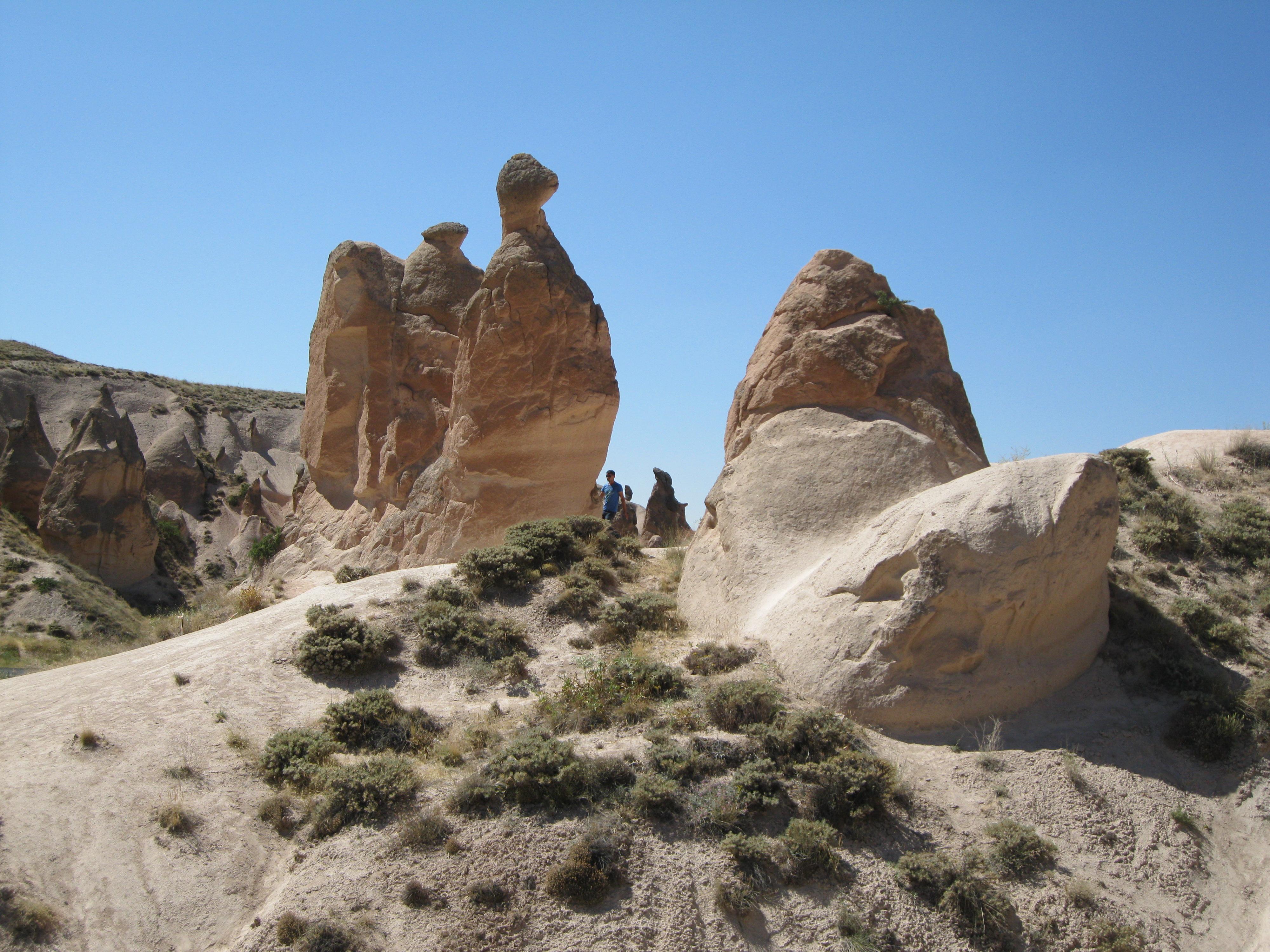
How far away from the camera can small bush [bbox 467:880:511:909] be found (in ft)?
20.1

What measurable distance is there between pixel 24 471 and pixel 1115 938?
34382mm

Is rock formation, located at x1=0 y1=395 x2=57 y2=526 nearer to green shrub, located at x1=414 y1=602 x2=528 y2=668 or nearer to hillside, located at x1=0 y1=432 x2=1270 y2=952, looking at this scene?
hillside, located at x1=0 y1=432 x2=1270 y2=952

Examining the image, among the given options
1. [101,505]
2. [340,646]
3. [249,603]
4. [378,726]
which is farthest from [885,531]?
[101,505]

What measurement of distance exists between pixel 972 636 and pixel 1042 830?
1670 mm

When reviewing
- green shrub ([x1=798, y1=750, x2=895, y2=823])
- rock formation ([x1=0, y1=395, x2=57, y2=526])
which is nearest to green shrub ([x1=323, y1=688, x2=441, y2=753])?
green shrub ([x1=798, y1=750, x2=895, y2=823])

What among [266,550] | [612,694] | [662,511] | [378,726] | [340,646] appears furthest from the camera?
[662,511]

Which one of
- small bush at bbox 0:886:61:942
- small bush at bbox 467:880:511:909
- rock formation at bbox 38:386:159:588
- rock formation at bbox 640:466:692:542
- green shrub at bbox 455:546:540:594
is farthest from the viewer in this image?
rock formation at bbox 38:386:159:588

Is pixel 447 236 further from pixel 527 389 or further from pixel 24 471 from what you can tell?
pixel 24 471

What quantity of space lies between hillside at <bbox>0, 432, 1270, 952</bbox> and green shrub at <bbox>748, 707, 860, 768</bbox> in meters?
0.02

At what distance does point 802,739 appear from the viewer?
7.48 m

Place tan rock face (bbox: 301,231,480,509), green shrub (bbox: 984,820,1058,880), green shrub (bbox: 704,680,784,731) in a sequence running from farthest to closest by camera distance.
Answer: tan rock face (bbox: 301,231,480,509) → green shrub (bbox: 704,680,784,731) → green shrub (bbox: 984,820,1058,880)

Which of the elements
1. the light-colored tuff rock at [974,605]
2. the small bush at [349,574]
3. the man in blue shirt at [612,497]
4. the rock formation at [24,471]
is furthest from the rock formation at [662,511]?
the rock formation at [24,471]

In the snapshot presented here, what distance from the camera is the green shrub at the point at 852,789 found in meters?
6.89

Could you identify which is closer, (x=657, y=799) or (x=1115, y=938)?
(x=1115, y=938)
